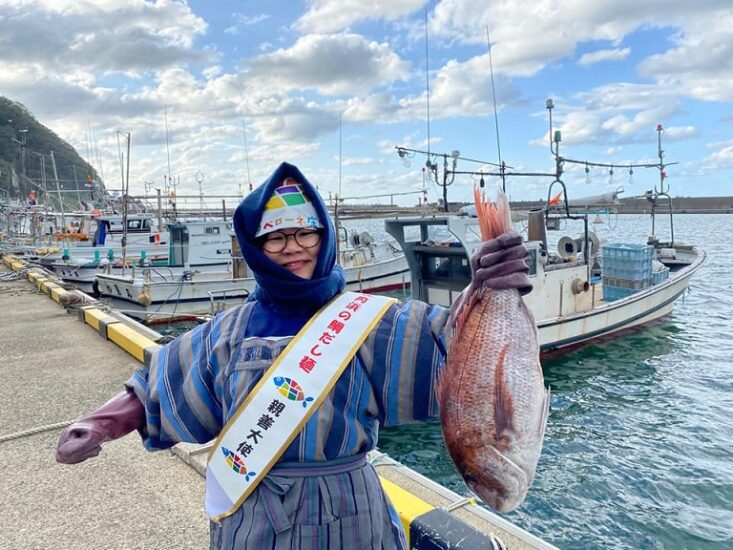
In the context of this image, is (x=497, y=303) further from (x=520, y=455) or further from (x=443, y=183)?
(x=443, y=183)

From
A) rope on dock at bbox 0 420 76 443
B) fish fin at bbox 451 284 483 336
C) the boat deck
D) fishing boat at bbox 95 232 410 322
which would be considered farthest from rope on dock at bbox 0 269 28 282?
fish fin at bbox 451 284 483 336

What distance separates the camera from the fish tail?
148cm

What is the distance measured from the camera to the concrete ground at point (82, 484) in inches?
114

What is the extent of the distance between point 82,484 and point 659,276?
14015 millimetres

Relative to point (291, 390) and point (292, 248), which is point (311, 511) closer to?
point (291, 390)

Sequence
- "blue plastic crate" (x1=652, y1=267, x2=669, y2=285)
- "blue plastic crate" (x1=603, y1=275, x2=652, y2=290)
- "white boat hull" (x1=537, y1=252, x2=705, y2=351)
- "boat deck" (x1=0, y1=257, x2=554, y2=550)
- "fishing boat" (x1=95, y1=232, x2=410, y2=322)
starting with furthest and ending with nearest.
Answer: "fishing boat" (x1=95, y1=232, x2=410, y2=322) < "blue plastic crate" (x1=652, y1=267, x2=669, y2=285) < "blue plastic crate" (x1=603, y1=275, x2=652, y2=290) < "white boat hull" (x1=537, y1=252, x2=705, y2=351) < "boat deck" (x1=0, y1=257, x2=554, y2=550)

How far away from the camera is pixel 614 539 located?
511 cm

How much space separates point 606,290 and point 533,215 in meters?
4.14

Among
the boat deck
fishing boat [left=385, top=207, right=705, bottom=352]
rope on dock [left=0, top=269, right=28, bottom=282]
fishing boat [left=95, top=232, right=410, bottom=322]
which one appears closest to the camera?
the boat deck

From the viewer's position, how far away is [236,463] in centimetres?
158

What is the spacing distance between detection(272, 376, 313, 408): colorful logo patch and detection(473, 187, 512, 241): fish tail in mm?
686

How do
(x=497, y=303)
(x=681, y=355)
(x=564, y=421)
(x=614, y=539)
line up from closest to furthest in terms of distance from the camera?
(x=497, y=303) < (x=614, y=539) < (x=564, y=421) < (x=681, y=355)

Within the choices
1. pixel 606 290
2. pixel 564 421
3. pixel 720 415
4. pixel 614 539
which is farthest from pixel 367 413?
pixel 606 290

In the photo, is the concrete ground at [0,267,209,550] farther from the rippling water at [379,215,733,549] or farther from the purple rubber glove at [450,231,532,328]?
the rippling water at [379,215,733,549]
